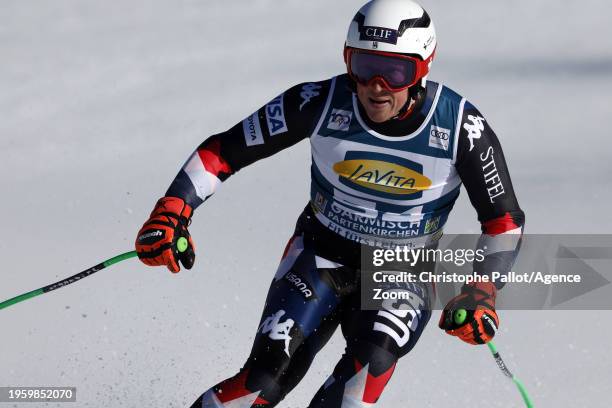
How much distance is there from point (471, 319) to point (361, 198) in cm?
70

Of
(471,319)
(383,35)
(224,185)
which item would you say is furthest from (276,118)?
(224,185)

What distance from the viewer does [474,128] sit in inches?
204

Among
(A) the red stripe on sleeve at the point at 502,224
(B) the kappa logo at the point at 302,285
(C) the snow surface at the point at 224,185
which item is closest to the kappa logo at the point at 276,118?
(B) the kappa logo at the point at 302,285

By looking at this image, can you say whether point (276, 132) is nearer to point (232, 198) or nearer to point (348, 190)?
point (348, 190)

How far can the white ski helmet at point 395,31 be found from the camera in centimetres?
504

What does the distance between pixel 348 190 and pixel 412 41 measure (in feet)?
2.23

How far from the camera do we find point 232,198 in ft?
28.1

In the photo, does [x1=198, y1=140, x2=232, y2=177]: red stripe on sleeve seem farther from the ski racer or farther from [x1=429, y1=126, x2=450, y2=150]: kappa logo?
[x1=429, y1=126, x2=450, y2=150]: kappa logo

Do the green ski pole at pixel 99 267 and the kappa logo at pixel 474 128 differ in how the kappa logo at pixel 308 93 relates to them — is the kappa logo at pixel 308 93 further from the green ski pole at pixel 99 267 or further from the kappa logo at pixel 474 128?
the green ski pole at pixel 99 267

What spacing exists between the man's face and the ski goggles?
0.07 feet

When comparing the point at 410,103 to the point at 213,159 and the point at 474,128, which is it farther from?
the point at 213,159

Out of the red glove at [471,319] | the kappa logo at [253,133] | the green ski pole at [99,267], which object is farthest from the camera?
the kappa logo at [253,133]

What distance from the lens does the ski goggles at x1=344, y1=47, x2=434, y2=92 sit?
5.05 metres

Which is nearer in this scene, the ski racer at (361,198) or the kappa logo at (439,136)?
the ski racer at (361,198)
